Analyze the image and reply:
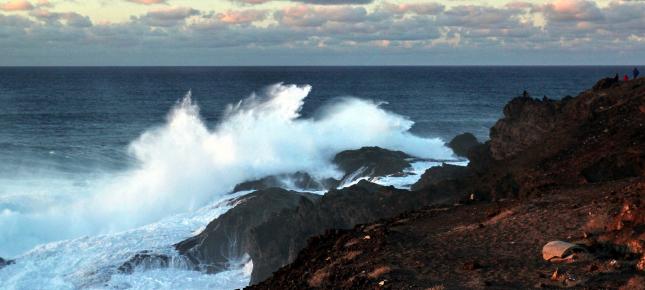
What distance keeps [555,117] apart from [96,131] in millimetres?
60110

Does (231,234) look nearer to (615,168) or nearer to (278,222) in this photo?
(278,222)

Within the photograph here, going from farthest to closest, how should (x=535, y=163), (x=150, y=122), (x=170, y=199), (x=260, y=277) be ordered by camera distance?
(x=150, y=122) < (x=170, y=199) < (x=260, y=277) < (x=535, y=163)

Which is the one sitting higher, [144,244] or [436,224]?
[436,224]

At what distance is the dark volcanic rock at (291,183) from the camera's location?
4159cm

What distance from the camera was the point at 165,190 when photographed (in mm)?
44438

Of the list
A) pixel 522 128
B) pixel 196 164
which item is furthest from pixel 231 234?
pixel 196 164

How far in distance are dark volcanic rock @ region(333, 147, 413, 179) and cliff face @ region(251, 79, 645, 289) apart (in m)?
13.3

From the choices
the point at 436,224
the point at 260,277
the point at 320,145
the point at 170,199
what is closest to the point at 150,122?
the point at 320,145

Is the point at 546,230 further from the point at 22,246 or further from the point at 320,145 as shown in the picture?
the point at 320,145

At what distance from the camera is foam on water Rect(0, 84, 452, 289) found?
29062 millimetres

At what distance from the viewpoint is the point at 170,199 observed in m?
42.8

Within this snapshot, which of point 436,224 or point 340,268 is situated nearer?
point 340,268

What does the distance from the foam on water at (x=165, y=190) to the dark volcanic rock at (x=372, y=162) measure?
3.79 feet

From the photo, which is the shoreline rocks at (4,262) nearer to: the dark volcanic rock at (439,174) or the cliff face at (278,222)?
the cliff face at (278,222)
